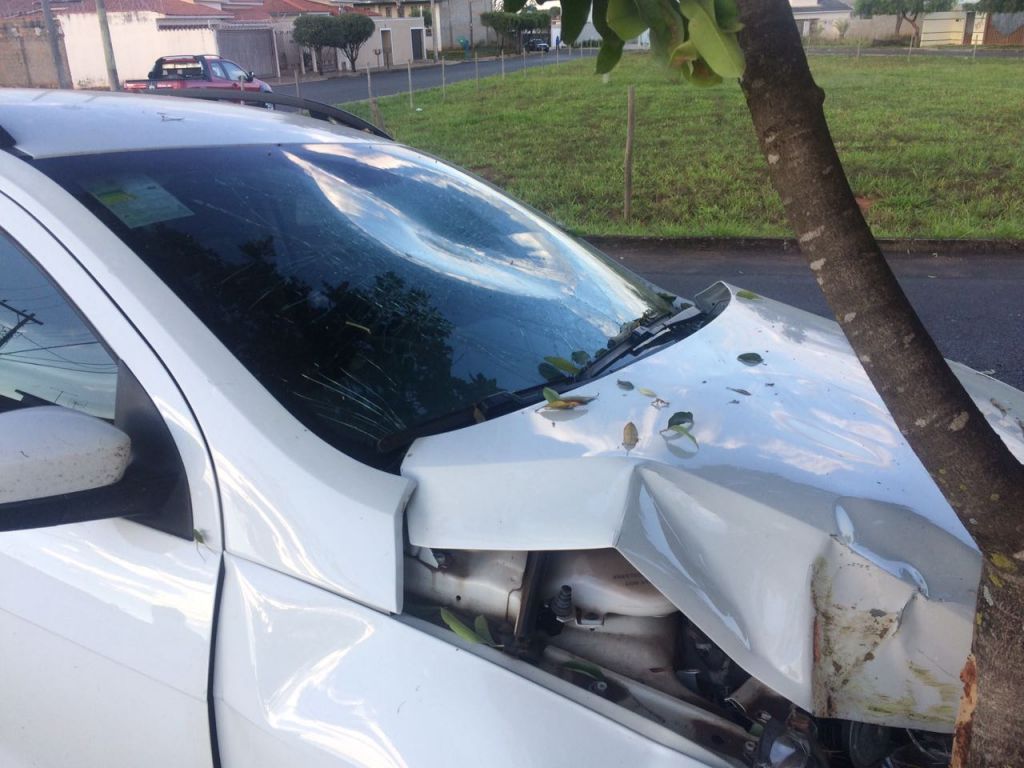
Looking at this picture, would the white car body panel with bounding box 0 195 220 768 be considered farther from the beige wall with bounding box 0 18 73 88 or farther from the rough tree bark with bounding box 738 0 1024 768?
the beige wall with bounding box 0 18 73 88

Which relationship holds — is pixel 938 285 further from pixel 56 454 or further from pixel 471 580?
pixel 56 454

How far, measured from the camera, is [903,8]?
4625 cm

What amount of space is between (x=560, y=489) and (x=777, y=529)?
A: 381 millimetres

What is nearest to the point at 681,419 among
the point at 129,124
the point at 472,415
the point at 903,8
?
the point at 472,415

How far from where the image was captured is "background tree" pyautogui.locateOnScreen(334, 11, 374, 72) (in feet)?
132

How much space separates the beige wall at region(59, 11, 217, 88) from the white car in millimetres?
36260

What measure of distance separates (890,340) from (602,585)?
2.11 ft

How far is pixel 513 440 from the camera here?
1.75 metres

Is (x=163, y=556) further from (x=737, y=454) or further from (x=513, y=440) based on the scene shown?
(x=737, y=454)

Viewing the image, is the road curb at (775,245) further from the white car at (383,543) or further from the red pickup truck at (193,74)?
the red pickup truck at (193,74)

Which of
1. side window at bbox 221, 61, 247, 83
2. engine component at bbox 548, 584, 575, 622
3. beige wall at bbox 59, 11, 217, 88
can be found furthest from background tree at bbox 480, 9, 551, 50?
engine component at bbox 548, 584, 575, 622

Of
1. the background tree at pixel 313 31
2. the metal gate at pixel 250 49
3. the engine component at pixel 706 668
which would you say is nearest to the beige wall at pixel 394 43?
the background tree at pixel 313 31

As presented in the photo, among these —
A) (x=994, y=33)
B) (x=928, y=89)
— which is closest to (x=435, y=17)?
(x=994, y=33)

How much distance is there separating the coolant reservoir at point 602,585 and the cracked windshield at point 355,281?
0.38 meters
